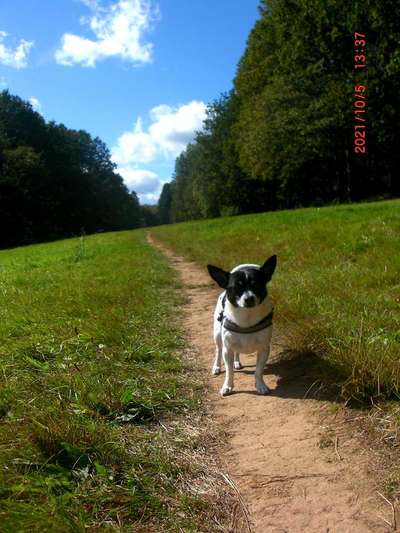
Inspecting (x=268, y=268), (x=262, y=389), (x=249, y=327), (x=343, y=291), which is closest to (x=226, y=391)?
(x=262, y=389)

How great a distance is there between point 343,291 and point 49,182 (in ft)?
195

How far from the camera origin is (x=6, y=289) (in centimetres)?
1016

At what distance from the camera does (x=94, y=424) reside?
10.9 ft

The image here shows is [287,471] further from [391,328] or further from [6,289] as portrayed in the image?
[6,289]

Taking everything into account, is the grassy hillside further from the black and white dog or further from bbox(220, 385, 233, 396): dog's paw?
bbox(220, 385, 233, 396): dog's paw

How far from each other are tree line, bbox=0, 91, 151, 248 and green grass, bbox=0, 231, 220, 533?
157 feet

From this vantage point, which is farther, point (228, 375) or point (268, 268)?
point (268, 268)

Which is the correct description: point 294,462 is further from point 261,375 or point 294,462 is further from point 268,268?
point 268,268

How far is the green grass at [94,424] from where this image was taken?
8.25 ft

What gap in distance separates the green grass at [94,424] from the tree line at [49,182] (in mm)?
47928

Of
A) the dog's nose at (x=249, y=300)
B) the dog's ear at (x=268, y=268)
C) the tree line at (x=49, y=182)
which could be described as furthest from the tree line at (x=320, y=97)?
the dog's nose at (x=249, y=300)

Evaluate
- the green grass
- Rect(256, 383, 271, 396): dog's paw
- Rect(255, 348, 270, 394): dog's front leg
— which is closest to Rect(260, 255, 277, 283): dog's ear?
Rect(255, 348, 270, 394): dog's front leg

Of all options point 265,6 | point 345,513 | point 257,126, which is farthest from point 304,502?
point 265,6

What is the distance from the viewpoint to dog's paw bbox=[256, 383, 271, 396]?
444 cm
